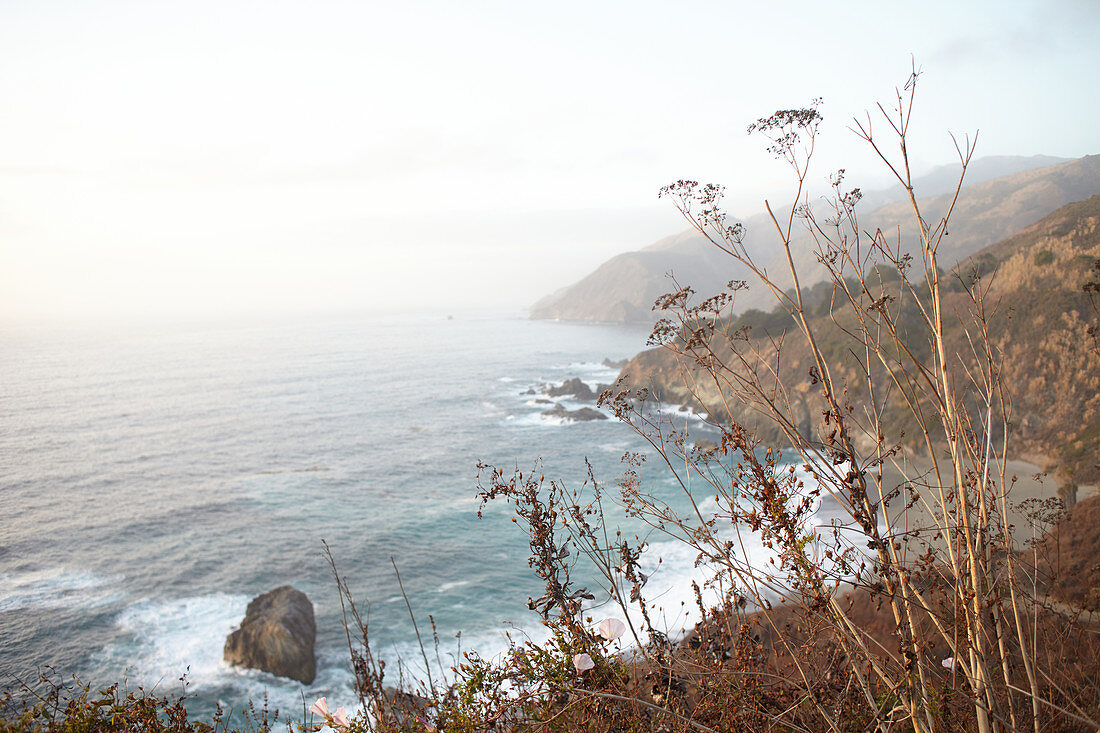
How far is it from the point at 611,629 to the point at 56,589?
79.2 feet

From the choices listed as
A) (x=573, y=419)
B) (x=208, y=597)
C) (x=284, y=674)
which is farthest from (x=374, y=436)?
(x=284, y=674)

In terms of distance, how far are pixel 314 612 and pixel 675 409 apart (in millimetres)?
31370

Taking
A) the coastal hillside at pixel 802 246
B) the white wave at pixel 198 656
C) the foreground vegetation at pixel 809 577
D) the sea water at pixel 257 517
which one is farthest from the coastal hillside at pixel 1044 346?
the foreground vegetation at pixel 809 577

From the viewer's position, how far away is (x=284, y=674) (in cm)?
1464

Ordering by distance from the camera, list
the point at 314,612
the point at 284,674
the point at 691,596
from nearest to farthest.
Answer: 1. the point at 284,674
2. the point at 691,596
3. the point at 314,612

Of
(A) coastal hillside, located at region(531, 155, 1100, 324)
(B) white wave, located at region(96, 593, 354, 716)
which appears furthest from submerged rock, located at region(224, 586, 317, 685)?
(A) coastal hillside, located at region(531, 155, 1100, 324)

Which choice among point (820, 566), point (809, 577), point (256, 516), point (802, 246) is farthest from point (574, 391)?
point (809, 577)

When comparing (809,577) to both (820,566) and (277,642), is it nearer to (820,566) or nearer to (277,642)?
(820,566)

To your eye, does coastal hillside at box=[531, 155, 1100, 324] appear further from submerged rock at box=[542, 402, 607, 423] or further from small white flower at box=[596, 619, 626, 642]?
small white flower at box=[596, 619, 626, 642]

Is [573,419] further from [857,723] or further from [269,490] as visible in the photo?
[857,723]

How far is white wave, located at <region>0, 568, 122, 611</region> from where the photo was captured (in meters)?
17.9

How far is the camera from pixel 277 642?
594 inches

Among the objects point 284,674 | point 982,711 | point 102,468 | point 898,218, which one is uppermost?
point 898,218

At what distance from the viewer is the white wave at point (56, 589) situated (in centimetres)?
1789
